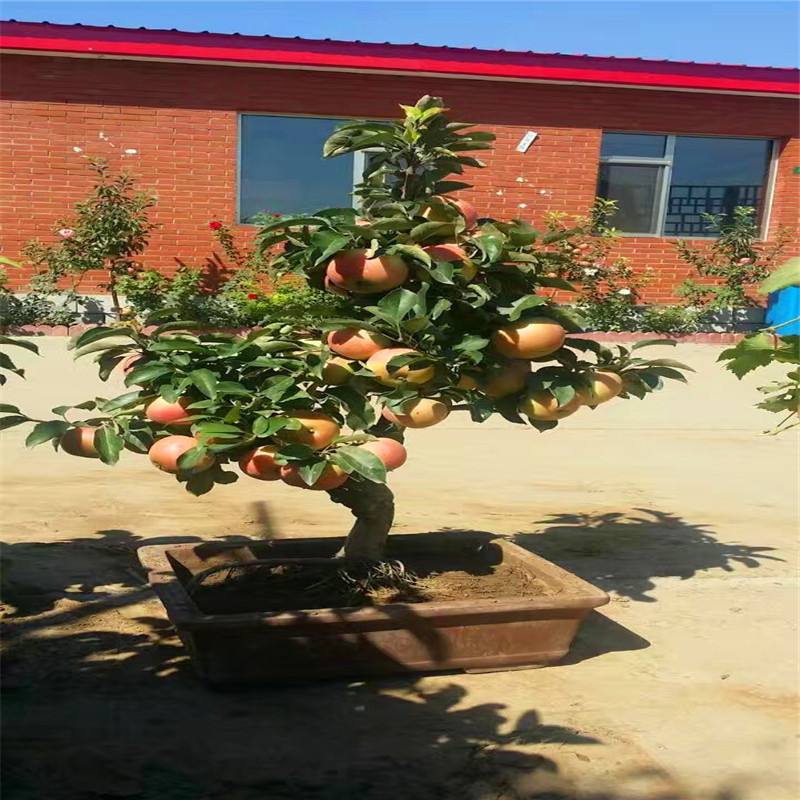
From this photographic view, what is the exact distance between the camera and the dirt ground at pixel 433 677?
2533 mm

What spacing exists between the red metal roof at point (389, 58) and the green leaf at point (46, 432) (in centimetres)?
843

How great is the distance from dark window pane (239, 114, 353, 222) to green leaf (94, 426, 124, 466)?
8345 millimetres

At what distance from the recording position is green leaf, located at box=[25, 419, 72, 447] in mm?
2801

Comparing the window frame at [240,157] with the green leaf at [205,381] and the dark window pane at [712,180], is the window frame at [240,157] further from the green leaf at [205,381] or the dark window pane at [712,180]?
the green leaf at [205,381]

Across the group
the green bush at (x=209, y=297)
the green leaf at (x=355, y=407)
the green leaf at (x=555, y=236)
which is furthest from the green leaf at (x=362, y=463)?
the green bush at (x=209, y=297)

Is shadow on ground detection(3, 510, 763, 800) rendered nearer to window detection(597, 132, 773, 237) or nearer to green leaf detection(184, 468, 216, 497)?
green leaf detection(184, 468, 216, 497)

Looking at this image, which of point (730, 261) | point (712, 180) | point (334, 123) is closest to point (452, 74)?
point (334, 123)

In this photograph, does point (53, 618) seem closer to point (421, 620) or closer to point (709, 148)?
point (421, 620)

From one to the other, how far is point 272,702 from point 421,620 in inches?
21.9

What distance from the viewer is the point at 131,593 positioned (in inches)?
156

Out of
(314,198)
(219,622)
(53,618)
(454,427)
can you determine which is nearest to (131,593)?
(53,618)

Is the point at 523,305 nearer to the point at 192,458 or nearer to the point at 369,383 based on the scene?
the point at 369,383

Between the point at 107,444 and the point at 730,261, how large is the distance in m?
10.2

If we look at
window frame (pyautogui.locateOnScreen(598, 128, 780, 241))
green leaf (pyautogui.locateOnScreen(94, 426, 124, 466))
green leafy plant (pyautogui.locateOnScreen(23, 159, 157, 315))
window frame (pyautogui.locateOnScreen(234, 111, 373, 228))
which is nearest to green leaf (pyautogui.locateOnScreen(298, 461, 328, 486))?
green leaf (pyautogui.locateOnScreen(94, 426, 124, 466))
